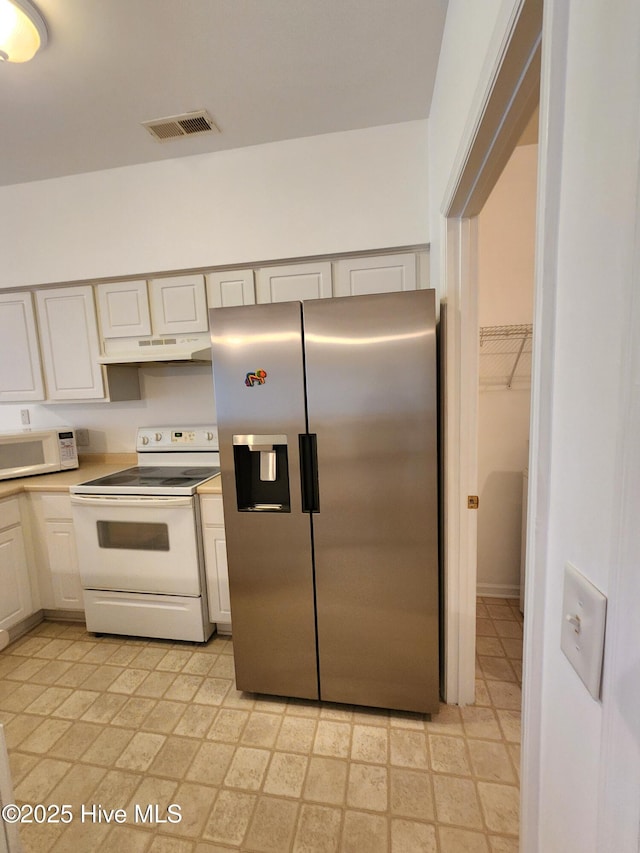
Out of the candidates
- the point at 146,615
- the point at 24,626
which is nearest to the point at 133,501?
the point at 146,615

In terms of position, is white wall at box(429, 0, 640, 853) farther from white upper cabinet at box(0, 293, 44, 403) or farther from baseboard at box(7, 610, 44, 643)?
white upper cabinet at box(0, 293, 44, 403)

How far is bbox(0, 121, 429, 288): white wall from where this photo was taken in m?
1.96

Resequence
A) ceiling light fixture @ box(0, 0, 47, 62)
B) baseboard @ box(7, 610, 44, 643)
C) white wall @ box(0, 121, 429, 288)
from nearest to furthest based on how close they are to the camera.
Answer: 1. ceiling light fixture @ box(0, 0, 47, 62)
2. white wall @ box(0, 121, 429, 288)
3. baseboard @ box(7, 610, 44, 643)

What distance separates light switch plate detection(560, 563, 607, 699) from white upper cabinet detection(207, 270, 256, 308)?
6.59 feet

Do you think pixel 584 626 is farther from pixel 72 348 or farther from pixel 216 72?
pixel 72 348

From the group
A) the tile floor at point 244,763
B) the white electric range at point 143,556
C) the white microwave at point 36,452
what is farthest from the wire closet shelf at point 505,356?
the white microwave at point 36,452

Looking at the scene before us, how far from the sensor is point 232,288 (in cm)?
219

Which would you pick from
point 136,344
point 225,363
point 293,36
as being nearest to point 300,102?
point 293,36

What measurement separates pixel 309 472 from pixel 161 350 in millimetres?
1254

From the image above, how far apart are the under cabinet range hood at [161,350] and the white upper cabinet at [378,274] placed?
34.7 inches

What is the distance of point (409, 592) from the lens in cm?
159

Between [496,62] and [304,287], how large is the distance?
138cm

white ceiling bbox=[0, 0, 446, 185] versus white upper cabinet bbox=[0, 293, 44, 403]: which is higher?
white ceiling bbox=[0, 0, 446, 185]

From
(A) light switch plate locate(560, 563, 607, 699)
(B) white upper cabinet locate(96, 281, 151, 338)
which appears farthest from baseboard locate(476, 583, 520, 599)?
(B) white upper cabinet locate(96, 281, 151, 338)
